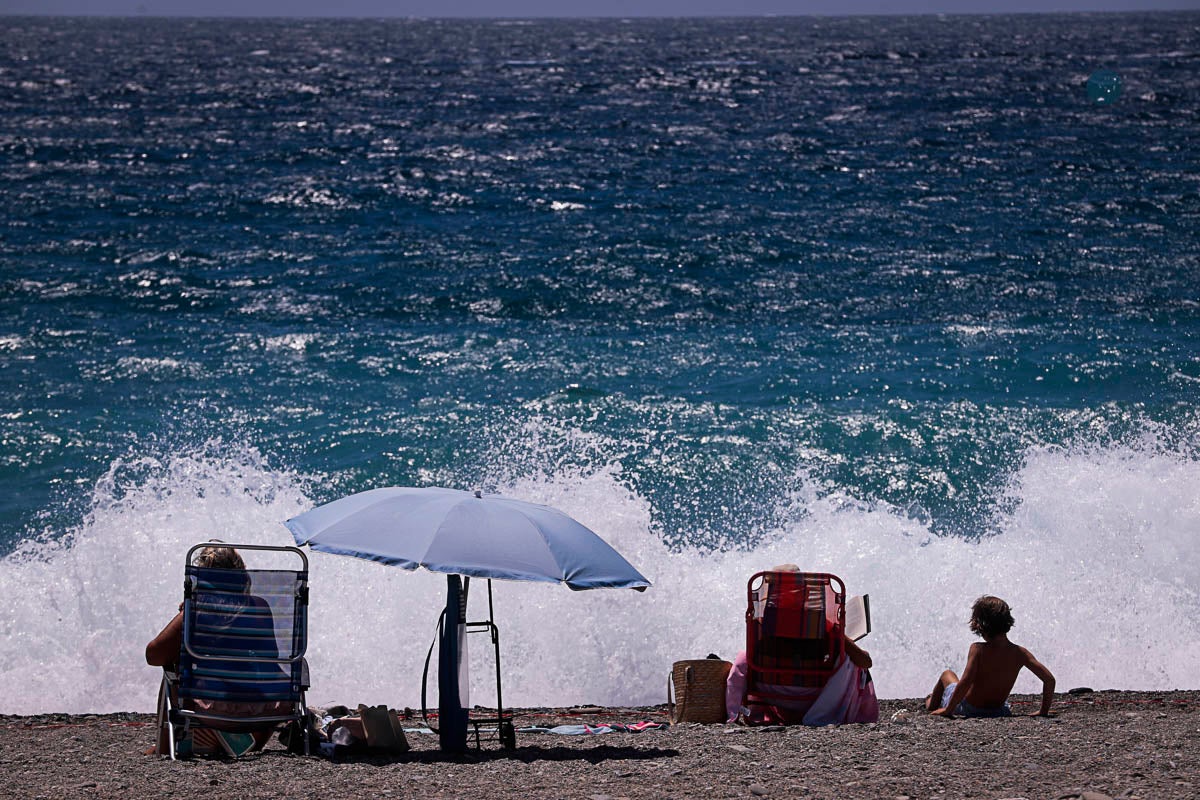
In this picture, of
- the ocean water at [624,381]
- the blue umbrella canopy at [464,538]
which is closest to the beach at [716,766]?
the blue umbrella canopy at [464,538]

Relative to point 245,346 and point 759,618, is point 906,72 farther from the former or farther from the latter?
point 759,618

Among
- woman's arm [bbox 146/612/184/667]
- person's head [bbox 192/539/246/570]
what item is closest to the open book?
person's head [bbox 192/539/246/570]

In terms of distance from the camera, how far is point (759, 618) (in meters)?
7.54

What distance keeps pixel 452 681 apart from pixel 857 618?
248 centimetres

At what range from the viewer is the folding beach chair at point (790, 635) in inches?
294

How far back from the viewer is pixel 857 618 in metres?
7.73

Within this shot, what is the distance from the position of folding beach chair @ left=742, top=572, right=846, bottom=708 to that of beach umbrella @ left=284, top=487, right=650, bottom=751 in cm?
93

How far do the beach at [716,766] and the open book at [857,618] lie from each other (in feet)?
1.78

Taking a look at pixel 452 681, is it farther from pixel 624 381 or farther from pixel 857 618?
pixel 624 381

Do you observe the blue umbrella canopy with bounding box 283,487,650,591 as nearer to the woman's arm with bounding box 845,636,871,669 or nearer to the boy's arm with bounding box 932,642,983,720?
the woman's arm with bounding box 845,636,871,669

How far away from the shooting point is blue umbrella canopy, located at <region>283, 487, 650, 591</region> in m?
6.56

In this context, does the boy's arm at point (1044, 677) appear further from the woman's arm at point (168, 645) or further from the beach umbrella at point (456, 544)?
the woman's arm at point (168, 645)

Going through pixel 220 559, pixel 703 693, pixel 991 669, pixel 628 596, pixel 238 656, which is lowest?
pixel 628 596

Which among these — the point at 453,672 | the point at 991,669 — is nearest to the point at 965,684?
the point at 991,669
